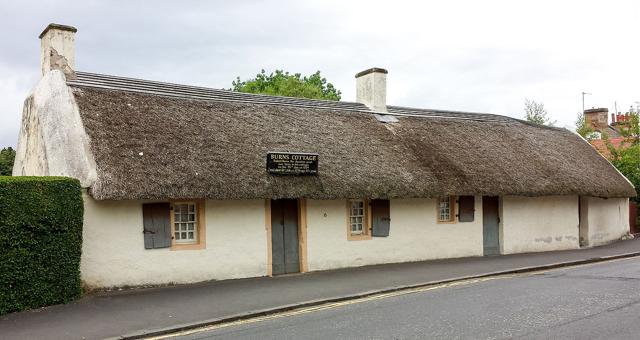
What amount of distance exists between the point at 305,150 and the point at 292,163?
4.09 ft

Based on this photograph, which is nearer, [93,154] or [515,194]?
[93,154]

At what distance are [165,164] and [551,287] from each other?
8.52 m

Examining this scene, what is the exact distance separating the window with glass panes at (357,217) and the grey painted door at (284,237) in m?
1.84

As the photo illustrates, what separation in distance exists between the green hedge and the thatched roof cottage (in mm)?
818

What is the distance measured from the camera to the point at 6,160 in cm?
2719

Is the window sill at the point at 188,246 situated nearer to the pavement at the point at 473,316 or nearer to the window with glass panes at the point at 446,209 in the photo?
the pavement at the point at 473,316

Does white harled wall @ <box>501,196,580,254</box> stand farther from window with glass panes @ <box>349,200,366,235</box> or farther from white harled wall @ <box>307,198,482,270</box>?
window with glass panes @ <box>349,200,366,235</box>

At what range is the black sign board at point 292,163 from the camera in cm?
1335

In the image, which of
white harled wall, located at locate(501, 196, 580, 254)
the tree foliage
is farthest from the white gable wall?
the tree foliage

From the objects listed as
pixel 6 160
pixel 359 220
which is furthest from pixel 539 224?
pixel 6 160

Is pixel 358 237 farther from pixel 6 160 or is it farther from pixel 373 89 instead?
pixel 6 160

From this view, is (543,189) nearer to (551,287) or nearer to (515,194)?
(515,194)

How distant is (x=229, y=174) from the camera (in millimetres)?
12758

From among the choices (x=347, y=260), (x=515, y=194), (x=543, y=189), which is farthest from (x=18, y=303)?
(x=543, y=189)
